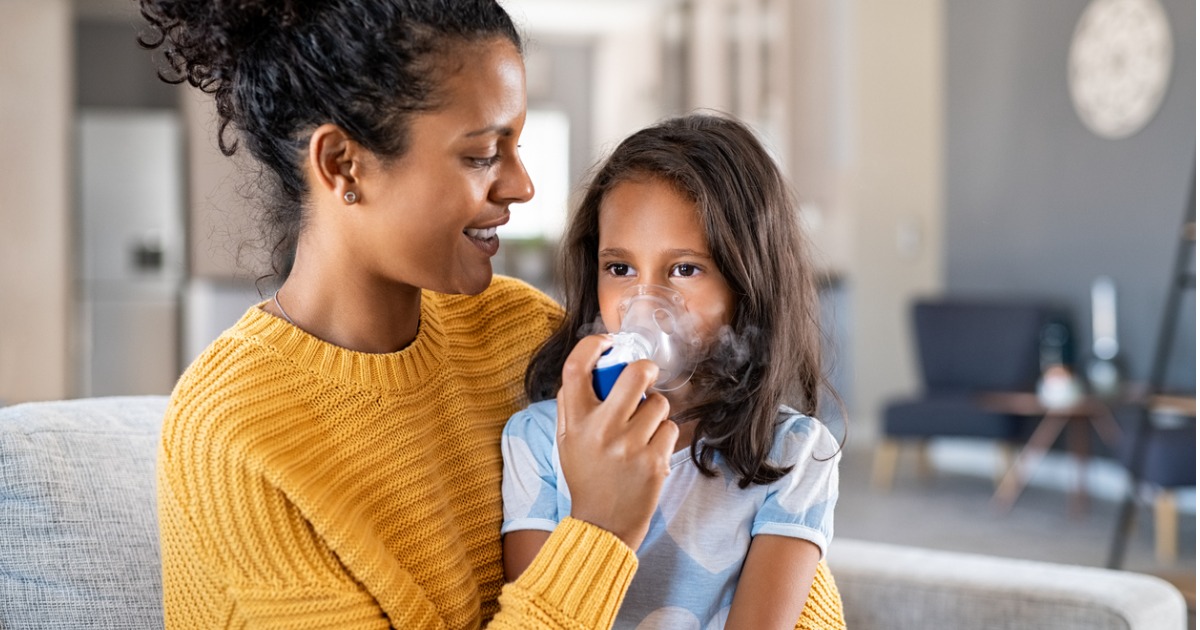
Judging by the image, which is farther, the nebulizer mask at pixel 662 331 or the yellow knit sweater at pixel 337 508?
the nebulizer mask at pixel 662 331

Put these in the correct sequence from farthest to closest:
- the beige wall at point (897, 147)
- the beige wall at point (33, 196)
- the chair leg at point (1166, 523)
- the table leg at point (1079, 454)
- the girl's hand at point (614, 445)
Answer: the beige wall at point (33, 196), the beige wall at point (897, 147), the table leg at point (1079, 454), the chair leg at point (1166, 523), the girl's hand at point (614, 445)

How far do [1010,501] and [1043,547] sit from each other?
0.99m

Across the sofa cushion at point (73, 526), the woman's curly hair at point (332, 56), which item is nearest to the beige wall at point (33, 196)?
the sofa cushion at point (73, 526)

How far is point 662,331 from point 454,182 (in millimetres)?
266

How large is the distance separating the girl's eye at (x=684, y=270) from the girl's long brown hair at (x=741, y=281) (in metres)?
0.03

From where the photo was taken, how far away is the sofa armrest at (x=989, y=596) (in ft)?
4.82

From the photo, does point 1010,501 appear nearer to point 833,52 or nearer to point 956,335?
point 956,335

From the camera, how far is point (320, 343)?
119cm

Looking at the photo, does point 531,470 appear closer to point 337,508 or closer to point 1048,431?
point 337,508

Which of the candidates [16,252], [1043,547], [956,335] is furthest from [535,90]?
[1043,547]

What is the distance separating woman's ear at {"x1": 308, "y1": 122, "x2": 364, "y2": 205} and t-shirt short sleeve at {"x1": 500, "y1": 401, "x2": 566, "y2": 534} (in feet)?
1.11

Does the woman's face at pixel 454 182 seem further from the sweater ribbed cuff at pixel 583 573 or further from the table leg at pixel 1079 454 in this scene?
the table leg at pixel 1079 454

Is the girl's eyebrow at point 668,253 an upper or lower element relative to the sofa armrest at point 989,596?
upper

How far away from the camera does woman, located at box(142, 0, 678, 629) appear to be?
1056mm
